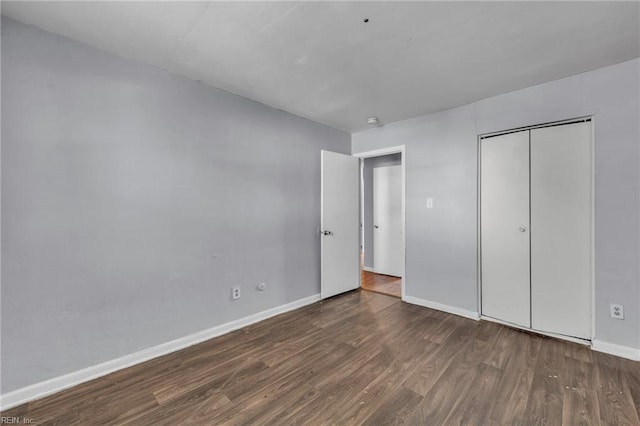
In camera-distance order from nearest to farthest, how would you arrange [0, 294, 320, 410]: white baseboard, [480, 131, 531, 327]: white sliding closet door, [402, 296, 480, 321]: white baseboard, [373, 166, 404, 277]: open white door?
[0, 294, 320, 410]: white baseboard
[480, 131, 531, 327]: white sliding closet door
[402, 296, 480, 321]: white baseboard
[373, 166, 404, 277]: open white door

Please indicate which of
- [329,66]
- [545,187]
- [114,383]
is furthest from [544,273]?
[114,383]

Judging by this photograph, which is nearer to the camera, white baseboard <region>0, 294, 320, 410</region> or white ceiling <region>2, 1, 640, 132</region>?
white ceiling <region>2, 1, 640, 132</region>

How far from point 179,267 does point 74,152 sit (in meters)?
1.18

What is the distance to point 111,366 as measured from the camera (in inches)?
81.8

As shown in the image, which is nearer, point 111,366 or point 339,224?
point 111,366

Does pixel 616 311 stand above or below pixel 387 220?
below

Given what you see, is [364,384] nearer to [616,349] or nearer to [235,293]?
[235,293]

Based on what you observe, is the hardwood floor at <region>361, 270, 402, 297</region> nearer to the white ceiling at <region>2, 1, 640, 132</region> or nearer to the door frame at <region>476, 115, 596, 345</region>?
the door frame at <region>476, 115, 596, 345</region>

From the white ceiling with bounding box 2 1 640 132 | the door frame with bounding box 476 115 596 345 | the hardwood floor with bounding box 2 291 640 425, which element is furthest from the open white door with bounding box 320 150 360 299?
the door frame with bounding box 476 115 596 345

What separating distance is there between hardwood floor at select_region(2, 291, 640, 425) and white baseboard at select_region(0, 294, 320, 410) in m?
0.06

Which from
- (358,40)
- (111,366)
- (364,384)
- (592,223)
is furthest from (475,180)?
(111,366)

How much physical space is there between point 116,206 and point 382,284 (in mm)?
3821

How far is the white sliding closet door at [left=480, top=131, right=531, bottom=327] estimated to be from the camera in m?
2.79

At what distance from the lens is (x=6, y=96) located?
1714 millimetres
